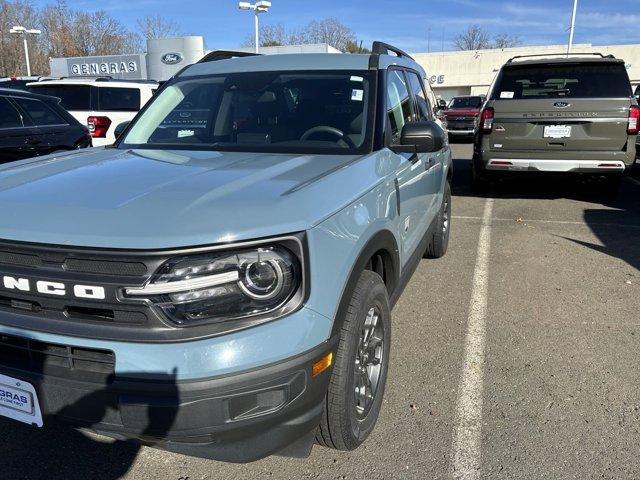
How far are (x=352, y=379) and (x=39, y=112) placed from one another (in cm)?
647

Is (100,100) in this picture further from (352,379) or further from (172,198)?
(352,379)

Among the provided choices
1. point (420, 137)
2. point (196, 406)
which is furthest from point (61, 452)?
point (420, 137)

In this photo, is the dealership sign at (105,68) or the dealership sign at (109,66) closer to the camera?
the dealership sign at (109,66)

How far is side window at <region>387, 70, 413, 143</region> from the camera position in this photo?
11.3ft

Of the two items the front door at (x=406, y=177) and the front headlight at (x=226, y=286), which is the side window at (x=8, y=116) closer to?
the front door at (x=406, y=177)

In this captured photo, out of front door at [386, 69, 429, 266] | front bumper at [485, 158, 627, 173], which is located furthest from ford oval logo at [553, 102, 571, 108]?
front door at [386, 69, 429, 266]

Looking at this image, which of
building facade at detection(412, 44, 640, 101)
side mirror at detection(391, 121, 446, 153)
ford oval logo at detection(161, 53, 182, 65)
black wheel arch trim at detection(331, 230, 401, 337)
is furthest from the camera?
building facade at detection(412, 44, 640, 101)

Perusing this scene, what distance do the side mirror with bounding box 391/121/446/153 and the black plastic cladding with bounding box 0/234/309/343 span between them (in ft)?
4.84

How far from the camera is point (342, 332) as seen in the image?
223 cm

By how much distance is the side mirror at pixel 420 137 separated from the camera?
3129 millimetres

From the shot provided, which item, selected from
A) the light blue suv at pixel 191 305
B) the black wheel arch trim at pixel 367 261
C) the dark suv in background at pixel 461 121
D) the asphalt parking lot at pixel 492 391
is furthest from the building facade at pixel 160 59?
the light blue suv at pixel 191 305

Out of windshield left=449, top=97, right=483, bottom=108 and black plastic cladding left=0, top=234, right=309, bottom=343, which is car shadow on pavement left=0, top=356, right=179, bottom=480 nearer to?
black plastic cladding left=0, top=234, right=309, bottom=343

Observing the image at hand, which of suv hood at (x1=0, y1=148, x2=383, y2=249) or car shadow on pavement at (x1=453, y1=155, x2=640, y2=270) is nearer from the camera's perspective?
suv hood at (x1=0, y1=148, x2=383, y2=249)

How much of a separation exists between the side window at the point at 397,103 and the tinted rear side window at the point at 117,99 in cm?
713
